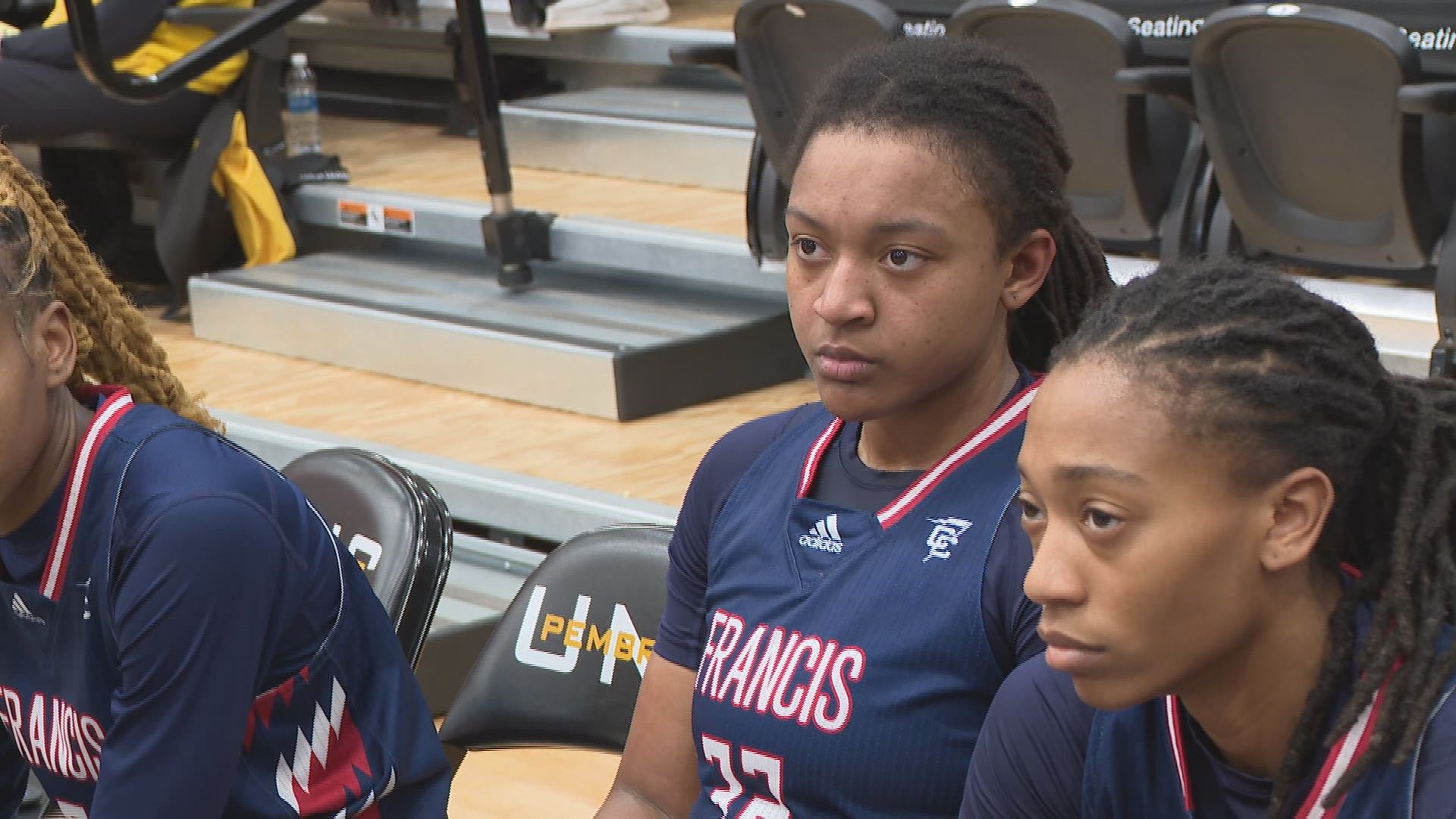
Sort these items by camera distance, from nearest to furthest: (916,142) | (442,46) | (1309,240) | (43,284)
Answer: (916,142) → (43,284) → (1309,240) → (442,46)

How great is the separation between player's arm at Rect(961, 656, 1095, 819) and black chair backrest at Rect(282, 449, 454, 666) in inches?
30.9

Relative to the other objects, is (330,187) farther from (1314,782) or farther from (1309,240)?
(1314,782)

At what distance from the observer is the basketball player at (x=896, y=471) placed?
4.16 ft

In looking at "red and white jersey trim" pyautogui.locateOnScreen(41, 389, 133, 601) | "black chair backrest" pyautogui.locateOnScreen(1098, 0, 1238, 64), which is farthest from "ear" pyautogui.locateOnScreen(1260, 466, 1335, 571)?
"black chair backrest" pyautogui.locateOnScreen(1098, 0, 1238, 64)

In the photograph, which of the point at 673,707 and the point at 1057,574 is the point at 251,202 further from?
the point at 1057,574

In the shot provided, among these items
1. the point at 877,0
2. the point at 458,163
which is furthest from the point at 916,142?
the point at 458,163

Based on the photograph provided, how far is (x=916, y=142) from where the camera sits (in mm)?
1301

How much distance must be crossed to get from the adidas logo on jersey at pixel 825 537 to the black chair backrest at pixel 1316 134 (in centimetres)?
190

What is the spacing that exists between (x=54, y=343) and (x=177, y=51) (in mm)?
3332

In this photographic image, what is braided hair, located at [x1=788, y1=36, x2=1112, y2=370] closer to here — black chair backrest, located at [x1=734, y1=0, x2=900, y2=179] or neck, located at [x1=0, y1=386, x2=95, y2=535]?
neck, located at [x1=0, y1=386, x2=95, y2=535]

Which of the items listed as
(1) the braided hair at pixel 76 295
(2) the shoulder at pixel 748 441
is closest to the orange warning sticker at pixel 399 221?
(1) the braided hair at pixel 76 295

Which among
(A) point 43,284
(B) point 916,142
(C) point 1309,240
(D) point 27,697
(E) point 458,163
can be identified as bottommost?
(E) point 458,163

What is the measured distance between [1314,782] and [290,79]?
5084 millimetres

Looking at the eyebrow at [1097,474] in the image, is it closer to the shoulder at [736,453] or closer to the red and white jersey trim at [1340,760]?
the red and white jersey trim at [1340,760]
